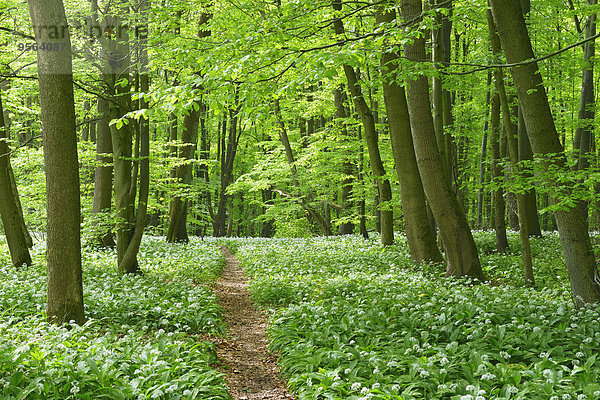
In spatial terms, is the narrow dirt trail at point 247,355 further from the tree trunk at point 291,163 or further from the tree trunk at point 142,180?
the tree trunk at point 291,163

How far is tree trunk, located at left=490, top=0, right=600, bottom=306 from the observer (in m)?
6.71

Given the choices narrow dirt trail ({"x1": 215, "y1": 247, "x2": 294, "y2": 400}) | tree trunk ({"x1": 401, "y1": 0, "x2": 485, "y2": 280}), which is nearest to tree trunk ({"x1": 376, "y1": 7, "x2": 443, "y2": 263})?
tree trunk ({"x1": 401, "y1": 0, "x2": 485, "y2": 280})

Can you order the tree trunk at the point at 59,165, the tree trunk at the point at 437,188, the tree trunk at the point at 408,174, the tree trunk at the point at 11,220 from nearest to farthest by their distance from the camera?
the tree trunk at the point at 59,165 < the tree trunk at the point at 437,188 < the tree trunk at the point at 11,220 < the tree trunk at the point at 408,174

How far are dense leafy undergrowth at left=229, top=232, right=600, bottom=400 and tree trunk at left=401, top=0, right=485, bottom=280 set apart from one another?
1.65ft

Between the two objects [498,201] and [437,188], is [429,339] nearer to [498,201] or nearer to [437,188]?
[437,188]

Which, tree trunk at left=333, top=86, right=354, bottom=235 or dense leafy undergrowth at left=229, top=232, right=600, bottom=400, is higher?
tree trunk at left=333, top=86, right=354, bottom=235

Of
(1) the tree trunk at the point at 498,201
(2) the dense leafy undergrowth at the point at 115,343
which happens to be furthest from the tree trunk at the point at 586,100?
(2) the dense leafy undergrowth at the point at 115,343

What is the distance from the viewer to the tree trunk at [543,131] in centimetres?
671

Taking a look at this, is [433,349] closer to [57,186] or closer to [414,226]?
[57,186]

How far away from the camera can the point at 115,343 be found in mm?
5422

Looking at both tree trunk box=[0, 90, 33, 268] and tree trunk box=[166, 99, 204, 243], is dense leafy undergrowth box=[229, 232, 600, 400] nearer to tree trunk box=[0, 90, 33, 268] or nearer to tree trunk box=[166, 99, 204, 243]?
tree trunk box=[0, 90, 33, 268]

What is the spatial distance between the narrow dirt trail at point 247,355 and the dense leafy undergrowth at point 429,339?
23 centimetres

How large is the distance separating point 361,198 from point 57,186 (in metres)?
14.1

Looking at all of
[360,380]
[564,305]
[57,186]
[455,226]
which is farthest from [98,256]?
[564,305]
